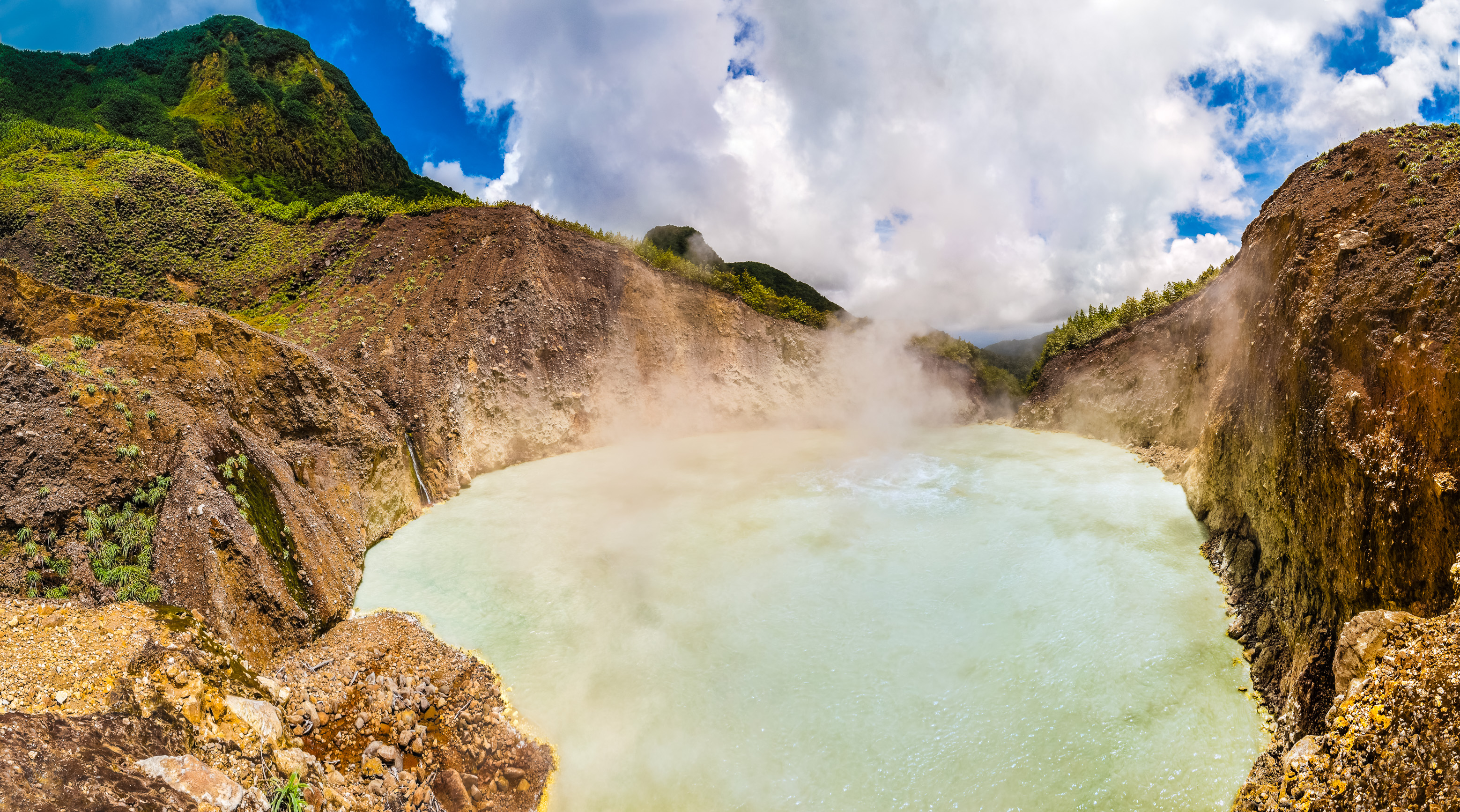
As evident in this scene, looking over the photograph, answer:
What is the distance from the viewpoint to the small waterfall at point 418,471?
13758 mm

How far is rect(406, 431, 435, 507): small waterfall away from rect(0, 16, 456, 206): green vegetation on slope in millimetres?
16743

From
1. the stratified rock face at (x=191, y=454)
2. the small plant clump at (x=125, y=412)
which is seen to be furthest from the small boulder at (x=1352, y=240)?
the small plant clump at (x=125, y=412)

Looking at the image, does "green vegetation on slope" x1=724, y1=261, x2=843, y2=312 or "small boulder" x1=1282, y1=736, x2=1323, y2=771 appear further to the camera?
"green vegetation on slope" x1=724, y1=261, x2=843, y2=312

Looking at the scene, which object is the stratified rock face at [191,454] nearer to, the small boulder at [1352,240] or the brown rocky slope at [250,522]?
the brown rocky slope at [250,522]

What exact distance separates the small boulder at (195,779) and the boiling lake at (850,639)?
284 cm

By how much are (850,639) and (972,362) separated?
27.5m

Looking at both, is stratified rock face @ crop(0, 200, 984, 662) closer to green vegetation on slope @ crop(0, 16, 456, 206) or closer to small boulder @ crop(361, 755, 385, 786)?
small boulder @ crop(361, 755, 385, 786)

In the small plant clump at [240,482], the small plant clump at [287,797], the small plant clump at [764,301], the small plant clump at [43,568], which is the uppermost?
the small plant clump at [764,301]

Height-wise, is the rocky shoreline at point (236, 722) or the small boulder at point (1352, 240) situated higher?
the small boulder at point (1352, 240)

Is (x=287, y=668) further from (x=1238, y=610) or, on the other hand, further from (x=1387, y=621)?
(x=1238, y=610)

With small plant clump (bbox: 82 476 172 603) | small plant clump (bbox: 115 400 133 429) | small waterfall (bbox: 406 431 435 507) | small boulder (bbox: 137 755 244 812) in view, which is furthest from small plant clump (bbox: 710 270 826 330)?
small boulder (bbox: 137 755 244 812)

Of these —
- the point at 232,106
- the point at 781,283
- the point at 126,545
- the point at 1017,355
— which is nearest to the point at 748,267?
the point at 781,283

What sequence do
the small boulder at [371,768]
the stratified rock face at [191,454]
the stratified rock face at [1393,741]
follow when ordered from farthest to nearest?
the stratified rock face at [191,454], the small boulder at [371,768], the stratified rock face at [1393,741]

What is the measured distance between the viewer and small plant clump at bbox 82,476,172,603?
20.0ft
